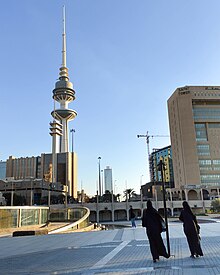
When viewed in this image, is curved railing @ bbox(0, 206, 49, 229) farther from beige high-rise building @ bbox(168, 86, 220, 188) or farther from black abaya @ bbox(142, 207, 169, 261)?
beige high-rise building @ bbox(168, 86, 220, 188)

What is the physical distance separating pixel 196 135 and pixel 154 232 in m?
94.3

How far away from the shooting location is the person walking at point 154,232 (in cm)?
691

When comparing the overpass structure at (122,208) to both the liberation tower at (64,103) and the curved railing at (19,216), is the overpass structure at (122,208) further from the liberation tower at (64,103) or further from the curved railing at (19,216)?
the liberation tower at (64,103)

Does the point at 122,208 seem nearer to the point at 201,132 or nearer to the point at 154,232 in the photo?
Result: the point at 201,132

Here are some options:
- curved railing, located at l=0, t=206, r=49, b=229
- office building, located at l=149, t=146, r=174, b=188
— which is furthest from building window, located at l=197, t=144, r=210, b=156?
curved railing, located at l=0, t=206, r=49, b=229

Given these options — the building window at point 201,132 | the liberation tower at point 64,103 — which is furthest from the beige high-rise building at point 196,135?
the liberation tower at point 64,103

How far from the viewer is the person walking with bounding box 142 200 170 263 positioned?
6906 millimetres

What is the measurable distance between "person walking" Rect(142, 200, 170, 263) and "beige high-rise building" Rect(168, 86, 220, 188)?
283 feet

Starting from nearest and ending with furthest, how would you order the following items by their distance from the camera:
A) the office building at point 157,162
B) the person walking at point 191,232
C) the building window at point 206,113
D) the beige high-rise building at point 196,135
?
the person walking at point 191,232, the beige high-rise building at point 196,135, the building window at point 206,113, the office building at point 157,162

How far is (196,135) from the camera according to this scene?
9694 cm

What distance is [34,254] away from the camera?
8.94 meters

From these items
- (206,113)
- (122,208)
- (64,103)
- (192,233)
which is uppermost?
(64,103)

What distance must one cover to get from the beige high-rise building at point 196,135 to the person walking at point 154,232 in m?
86.1

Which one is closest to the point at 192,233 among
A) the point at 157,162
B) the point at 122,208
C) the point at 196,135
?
the point at 122,208
